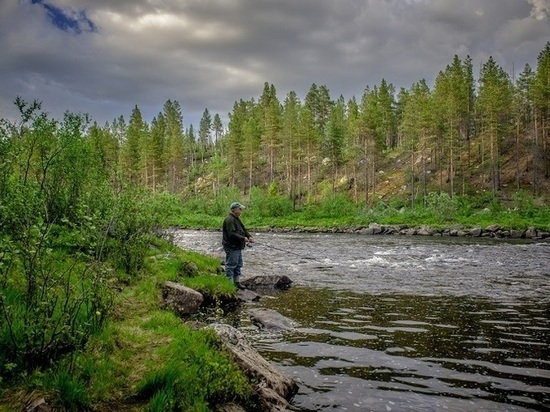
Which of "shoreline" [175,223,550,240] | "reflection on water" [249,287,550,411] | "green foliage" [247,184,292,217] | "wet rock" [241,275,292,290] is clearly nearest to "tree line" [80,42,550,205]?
"green foliage" [247,184,292,217]

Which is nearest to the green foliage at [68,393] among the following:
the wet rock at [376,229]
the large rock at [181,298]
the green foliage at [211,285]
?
the large rock at [181,298]

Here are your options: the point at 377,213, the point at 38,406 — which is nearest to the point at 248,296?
the point at 38,406

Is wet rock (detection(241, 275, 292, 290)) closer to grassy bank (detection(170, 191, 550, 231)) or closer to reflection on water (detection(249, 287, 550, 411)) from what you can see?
reflection on water (detection(249, 287, 550, 411))

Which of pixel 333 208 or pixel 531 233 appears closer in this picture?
pixel 531 233

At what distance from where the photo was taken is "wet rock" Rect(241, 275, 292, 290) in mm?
15047

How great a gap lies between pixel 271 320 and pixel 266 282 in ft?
16.7

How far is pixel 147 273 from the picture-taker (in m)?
12.0

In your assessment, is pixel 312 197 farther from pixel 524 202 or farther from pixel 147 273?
pixel 147 273

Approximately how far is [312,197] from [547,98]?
39.2 meters

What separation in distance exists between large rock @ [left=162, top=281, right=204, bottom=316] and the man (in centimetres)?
270

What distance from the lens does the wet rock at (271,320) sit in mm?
9867

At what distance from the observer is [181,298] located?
1090 centimetres

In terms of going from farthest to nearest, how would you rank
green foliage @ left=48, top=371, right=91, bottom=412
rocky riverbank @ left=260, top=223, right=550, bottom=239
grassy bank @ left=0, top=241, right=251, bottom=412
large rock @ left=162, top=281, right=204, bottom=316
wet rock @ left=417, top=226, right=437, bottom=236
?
wet rock @ left=417, top=226, right=437, bottom=236 < rocky riverbank @ left=260, top=223, right=550, bottom=239 < large rock @ left=162, top=281, right=204, bottom=316 < grassy bank @ left=0, top=241, right=251, bottom=412 < green foliage @ left=48, top=371, right=91, bottom=412

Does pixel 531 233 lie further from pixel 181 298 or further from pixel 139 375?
pixel 139 375
